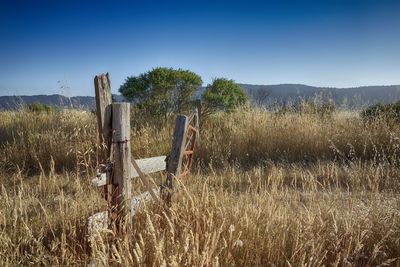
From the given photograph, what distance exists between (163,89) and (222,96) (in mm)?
1780

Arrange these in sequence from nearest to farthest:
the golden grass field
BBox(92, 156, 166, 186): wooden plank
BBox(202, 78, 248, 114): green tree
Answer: BBox(92, 156, 166, 186): wooden plank → the golden grass field → BBox(202, 78, 248, 114): green tree

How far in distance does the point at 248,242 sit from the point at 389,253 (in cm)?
133

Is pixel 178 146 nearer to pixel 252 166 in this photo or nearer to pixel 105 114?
pixel 105 114

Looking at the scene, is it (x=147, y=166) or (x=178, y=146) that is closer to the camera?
(x=147, y=166)

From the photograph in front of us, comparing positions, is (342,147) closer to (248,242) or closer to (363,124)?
(363,124)

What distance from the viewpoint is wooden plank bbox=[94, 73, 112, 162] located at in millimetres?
3029

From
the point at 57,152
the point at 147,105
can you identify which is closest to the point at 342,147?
the point at 147,105

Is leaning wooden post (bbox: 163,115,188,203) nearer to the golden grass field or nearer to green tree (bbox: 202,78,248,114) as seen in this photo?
the golden grass field

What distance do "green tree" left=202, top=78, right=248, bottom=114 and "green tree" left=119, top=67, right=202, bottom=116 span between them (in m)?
0.51

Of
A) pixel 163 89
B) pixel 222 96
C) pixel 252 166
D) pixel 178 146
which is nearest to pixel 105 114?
pixel 178 146

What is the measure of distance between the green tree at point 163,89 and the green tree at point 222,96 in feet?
1.68

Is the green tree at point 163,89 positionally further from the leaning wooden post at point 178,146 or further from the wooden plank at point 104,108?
the wooden plank at point 104,108

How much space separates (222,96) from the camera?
11492 millimetres

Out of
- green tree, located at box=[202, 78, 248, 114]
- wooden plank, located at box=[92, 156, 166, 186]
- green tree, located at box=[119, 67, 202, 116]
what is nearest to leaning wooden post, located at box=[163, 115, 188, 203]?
wooden plank, located at box=[92, 156, 166, 186]
